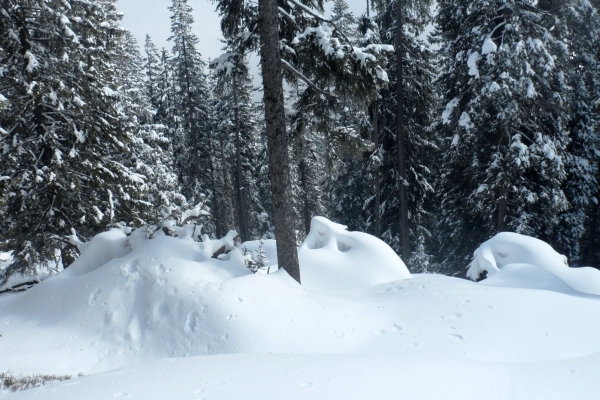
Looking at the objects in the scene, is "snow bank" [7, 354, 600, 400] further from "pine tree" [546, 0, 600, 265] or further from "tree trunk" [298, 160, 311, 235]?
"tree trunk" [298, 160, 311, 235]

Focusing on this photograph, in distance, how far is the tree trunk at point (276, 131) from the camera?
6754 millimetres

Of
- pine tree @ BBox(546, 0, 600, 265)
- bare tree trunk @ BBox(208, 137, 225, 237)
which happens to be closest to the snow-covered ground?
pine tree @ BBox(546, 0, 600, 265)

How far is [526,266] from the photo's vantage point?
9023 millimetres

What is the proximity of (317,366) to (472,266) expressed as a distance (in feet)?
27.6

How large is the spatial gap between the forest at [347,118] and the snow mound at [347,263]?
6.22 feet

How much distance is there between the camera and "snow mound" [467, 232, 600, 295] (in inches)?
321

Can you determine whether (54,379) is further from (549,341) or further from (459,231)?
(459,231)

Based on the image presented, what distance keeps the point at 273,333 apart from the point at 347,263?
15.7 ft

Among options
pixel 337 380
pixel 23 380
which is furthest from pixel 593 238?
pixel 23 380

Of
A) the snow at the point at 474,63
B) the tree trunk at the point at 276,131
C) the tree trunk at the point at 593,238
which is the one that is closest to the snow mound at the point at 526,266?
the tree trunk at the point at 276,131

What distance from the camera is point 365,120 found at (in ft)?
58.3

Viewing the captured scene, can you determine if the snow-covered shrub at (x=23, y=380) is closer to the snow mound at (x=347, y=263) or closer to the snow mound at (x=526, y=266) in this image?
the snow mound at (x=347, y=263)

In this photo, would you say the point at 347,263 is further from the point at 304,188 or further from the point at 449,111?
the point at 304,188

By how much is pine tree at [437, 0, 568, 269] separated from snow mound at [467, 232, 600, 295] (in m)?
3.25
